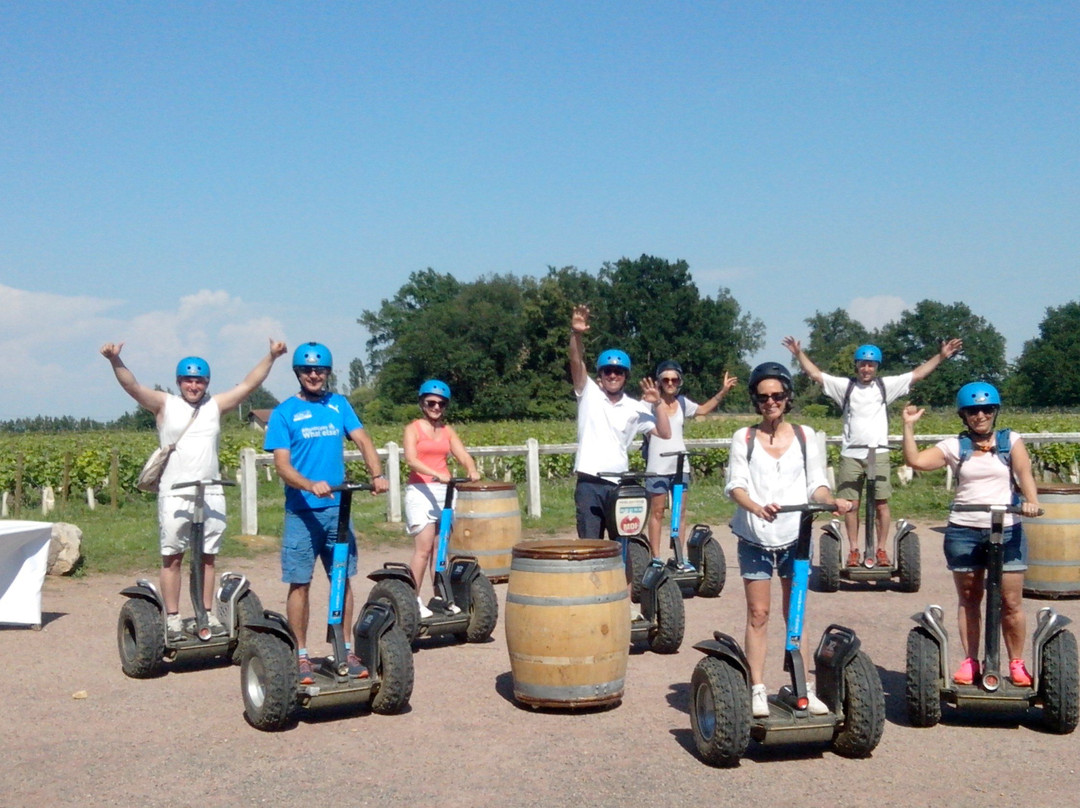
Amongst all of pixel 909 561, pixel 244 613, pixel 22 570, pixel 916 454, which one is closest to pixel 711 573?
pixel 909 561

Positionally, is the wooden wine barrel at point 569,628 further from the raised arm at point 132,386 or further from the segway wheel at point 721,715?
the raised arm at point 132,386

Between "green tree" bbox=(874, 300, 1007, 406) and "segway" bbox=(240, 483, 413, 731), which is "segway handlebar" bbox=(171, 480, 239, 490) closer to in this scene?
"segway" bbox=(240, 483, 413, 731)

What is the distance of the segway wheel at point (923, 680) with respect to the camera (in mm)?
6109

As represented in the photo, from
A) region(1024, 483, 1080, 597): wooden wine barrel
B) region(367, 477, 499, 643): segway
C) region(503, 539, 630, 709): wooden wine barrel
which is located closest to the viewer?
region(503, 539, 630, 709): wooden wine barrel

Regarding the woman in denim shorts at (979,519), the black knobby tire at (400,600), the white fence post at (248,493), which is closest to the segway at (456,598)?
the black knobby tire at (400,600)

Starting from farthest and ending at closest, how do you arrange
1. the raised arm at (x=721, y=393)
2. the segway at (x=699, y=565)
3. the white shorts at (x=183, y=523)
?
the raised arm at (x=721, y=393)
the segway at (x=699, y=565)
the white shorts at (x=183, y=523)

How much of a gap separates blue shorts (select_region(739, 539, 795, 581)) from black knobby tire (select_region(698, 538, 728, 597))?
183 inches

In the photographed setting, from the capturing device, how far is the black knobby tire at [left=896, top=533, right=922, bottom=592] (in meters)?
10.5

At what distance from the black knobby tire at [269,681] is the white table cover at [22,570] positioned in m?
3.80

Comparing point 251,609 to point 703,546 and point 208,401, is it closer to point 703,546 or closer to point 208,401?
point 208,401

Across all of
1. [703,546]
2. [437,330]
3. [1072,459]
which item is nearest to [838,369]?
[437,330]

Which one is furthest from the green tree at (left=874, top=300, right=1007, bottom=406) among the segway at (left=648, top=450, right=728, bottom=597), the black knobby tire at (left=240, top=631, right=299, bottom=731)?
the black knobby tire at (left=240, top=631, right=299, bottom=731)

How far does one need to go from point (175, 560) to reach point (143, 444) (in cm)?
2191

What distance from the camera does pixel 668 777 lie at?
5.41 m
